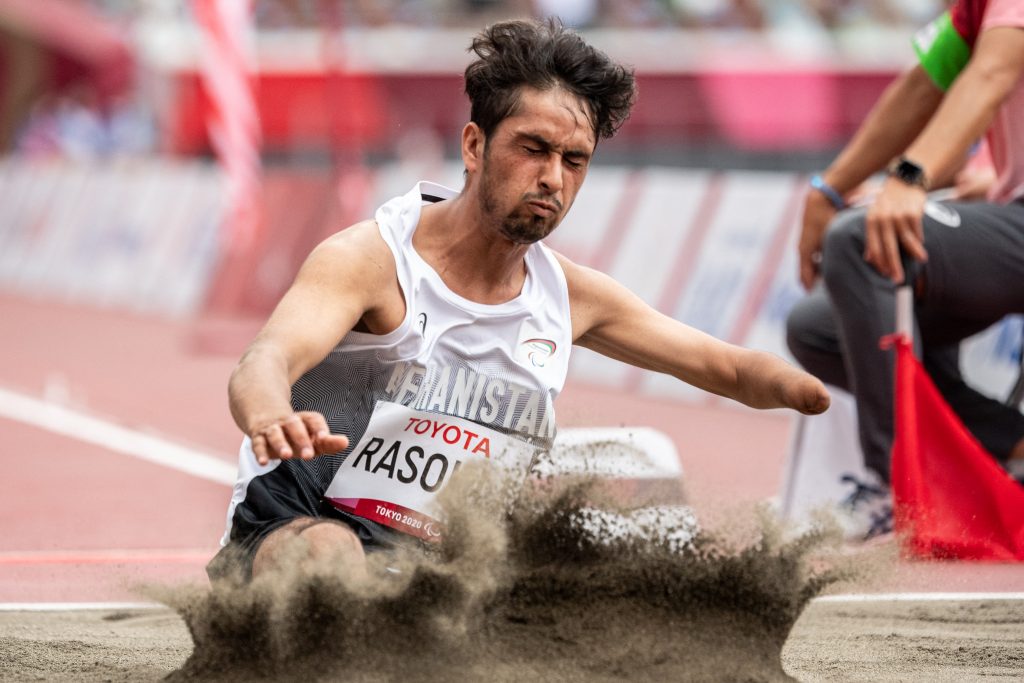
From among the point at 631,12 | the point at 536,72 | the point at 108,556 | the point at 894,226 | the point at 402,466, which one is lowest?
the point at 108,556

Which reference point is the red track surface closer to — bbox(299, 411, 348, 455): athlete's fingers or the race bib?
the race bib

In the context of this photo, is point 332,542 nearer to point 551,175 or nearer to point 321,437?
point 321,437

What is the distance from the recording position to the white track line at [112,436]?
7.90 m

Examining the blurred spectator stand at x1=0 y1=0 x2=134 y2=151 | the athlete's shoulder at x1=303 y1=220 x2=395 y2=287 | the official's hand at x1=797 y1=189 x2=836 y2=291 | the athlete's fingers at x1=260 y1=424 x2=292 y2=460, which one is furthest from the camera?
the blurred spectator stand at x1=0 y1=0 x2=134 y2=151

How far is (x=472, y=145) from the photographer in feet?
12.1

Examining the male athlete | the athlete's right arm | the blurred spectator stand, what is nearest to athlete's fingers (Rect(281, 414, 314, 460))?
the athlete's right arm

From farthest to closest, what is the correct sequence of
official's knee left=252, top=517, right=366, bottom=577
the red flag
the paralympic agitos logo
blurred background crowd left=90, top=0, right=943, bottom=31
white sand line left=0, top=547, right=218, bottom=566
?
blurred background crowd left=90, top=0, right=943, bottom=31
white sand line left=0, top=547, right=218, bottom=566
the red flag
the paralympic agitos logo
official's knee left=252, top=517, right=366, bottom=577

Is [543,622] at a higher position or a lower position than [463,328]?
lower

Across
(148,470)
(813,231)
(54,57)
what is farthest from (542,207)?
(54,57)

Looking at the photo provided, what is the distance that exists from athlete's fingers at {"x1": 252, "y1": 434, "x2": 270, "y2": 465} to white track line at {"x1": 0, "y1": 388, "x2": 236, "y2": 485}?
465 centimetres

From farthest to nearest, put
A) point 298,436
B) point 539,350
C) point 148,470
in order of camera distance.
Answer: point 148,470 → point 539,350 → point 298,436

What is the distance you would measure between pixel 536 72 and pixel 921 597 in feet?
7.09

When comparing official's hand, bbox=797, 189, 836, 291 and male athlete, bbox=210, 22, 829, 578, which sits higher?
official's hand, bbox=797, 189, 836, 291

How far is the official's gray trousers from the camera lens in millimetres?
5082
